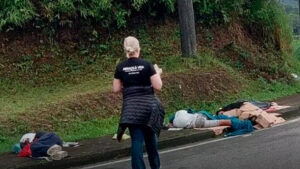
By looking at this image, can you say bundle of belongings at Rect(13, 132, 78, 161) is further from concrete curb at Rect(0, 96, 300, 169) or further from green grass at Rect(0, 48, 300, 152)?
green grass at Rect(0, 48, 300, 152)

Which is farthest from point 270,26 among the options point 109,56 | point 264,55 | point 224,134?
point 224,134

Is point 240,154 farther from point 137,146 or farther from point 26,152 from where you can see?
point 26,152

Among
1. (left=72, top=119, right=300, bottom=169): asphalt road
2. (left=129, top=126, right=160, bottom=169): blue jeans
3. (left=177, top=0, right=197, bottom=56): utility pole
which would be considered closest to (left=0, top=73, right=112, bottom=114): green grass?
(left=177, top=0, right=197, bottom=56): utility pole

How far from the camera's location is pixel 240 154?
339 inches

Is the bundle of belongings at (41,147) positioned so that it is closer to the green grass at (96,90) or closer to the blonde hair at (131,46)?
the green grass at (96,90)

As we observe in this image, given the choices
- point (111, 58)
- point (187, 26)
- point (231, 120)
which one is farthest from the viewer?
point (111, 58)

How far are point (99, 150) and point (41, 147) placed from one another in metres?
0.96

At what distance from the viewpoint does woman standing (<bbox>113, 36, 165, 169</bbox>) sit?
6672mm

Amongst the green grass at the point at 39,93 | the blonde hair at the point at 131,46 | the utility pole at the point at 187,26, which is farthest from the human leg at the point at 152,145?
the utility pole at the point at 187,26

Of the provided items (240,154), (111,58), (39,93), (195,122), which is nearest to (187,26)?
(111,58)

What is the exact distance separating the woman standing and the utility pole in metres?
9.10

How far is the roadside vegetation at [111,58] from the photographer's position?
1232cm

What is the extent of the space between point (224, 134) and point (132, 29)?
744 centimetres

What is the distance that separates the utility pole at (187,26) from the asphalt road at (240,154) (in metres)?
5.63
